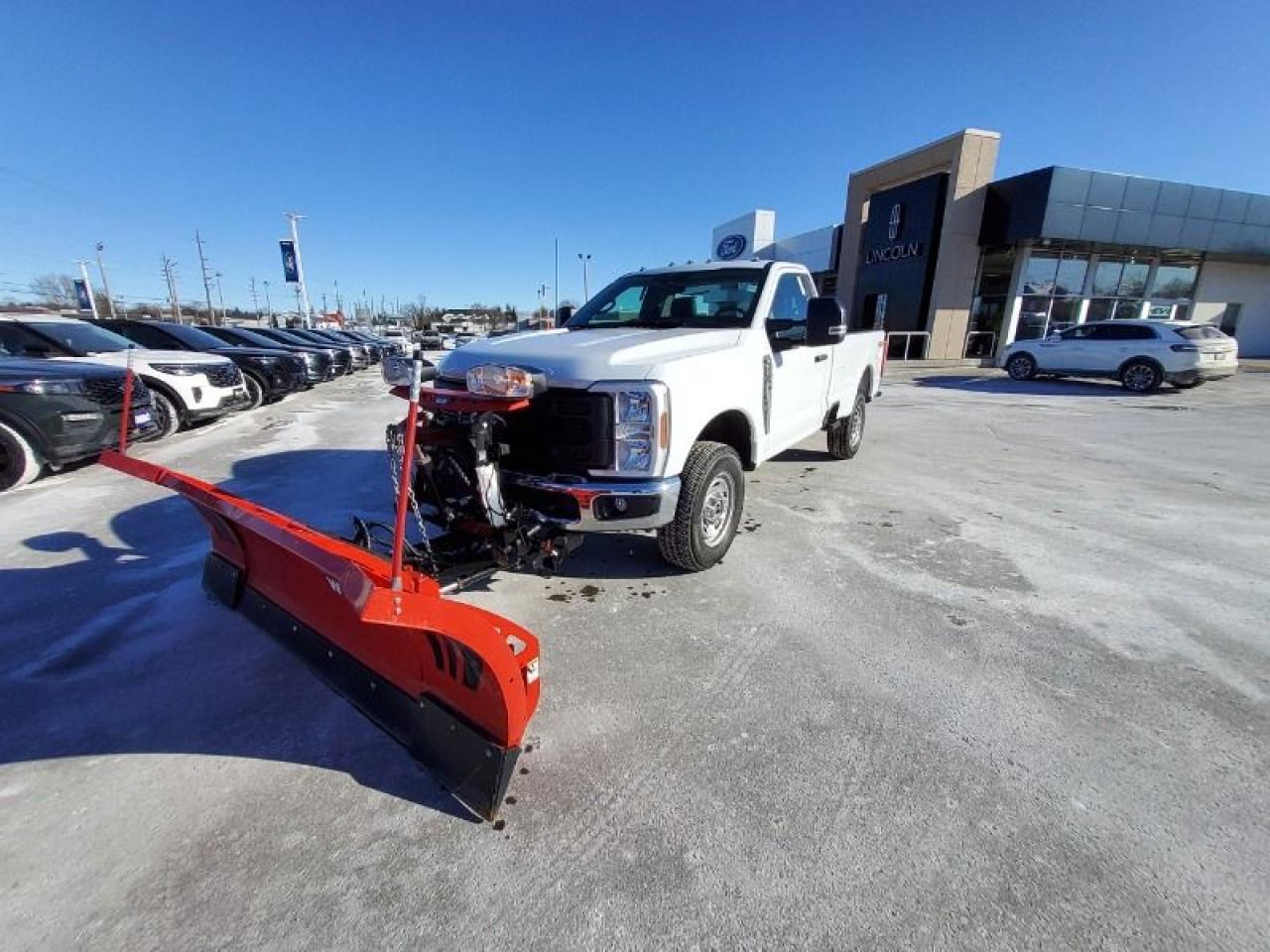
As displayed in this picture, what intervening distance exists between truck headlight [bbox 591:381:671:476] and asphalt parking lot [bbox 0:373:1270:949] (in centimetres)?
91

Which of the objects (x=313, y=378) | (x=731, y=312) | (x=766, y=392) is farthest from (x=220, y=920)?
(x=313, y=378)

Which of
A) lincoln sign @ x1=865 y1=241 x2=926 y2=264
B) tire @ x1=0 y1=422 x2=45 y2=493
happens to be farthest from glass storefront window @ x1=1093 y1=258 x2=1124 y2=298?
tire @ x1=0 y1=422 x2=45 y2=493

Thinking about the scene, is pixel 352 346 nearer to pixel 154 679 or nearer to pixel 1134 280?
pixel 154 679

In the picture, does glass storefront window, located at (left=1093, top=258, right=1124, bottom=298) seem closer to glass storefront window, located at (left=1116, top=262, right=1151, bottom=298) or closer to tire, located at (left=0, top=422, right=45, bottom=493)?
glass storefront window, located at (left=1116, top=262, right=1151, bottom=298)

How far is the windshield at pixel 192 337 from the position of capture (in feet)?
33.0

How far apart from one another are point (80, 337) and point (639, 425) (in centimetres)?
876

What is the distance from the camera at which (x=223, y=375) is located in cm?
847

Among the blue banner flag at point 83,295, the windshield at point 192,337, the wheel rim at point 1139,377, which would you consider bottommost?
the wheel rim at point 1139,377

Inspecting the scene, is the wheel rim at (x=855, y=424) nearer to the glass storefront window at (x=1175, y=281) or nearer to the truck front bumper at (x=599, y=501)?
the truck front bumper at (x=599, y=501)

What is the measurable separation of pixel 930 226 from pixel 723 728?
76.9 ft

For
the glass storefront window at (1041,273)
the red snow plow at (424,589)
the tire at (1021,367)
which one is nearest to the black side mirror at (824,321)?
the red snow plow at (424,589)

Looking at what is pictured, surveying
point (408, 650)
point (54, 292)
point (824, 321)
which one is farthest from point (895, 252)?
point (54, 292)

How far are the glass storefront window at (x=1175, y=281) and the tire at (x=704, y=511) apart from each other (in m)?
28.6

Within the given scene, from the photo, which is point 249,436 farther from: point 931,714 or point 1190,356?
point 1190,356
